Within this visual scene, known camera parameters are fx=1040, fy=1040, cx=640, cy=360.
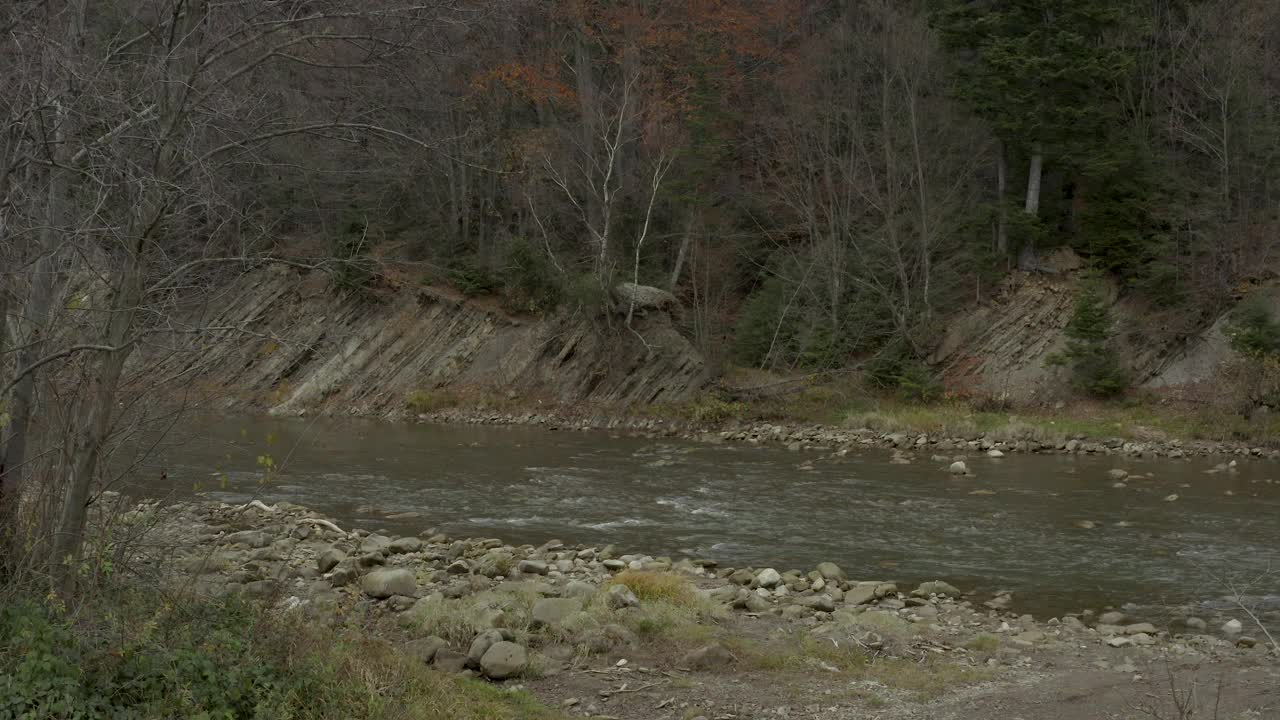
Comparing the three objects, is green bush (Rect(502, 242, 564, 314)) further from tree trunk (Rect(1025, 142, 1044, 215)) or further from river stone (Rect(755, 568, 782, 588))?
river stone (Rect(755, 568, 782, 588))

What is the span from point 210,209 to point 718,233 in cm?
2972

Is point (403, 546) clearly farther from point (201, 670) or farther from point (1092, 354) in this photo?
point (1092, 354)

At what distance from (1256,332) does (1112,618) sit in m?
18.6

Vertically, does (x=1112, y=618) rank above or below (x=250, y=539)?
above

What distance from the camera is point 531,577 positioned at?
12.6 metres

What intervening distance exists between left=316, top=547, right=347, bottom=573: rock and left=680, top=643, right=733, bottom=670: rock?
5366mm

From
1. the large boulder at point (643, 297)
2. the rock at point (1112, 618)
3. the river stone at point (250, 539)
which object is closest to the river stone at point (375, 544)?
the river stone at point (250, 539)

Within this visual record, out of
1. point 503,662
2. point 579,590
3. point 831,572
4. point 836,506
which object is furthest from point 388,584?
point 836,506

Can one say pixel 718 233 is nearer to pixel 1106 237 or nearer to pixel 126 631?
pixel 1106 237

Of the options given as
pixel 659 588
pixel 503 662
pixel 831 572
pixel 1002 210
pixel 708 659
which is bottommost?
pixel 831 572

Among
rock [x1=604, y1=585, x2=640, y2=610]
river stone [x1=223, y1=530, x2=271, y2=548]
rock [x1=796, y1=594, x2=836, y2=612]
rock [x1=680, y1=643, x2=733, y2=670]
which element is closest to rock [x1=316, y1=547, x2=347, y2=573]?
river stone [x1=223, y1=530, x2=271, y2=548]

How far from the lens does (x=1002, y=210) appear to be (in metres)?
33.2

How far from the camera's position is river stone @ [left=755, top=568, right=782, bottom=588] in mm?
12734

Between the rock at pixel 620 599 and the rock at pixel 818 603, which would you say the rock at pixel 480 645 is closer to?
the rock at pixel 620 599
